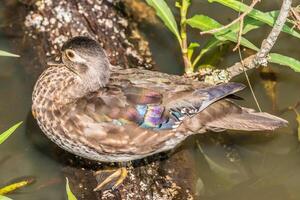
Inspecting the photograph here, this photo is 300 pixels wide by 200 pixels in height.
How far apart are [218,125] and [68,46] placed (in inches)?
39.6

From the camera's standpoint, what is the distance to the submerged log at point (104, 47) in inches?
175

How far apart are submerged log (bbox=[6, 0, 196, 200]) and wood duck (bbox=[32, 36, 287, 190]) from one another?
0.23 metres

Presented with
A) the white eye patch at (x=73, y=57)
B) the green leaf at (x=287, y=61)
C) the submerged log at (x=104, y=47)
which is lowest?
the submerged log at (x=104, y=47)

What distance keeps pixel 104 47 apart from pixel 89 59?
819 millimetres

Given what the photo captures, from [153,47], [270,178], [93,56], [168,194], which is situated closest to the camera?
[93,56]

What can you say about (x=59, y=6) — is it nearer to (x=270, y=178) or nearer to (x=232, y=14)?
(x=232, y=14)

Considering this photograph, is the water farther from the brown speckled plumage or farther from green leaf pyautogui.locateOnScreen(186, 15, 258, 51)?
green leaf pyautogui.locateOnScreen(186, 15, 258, 51)

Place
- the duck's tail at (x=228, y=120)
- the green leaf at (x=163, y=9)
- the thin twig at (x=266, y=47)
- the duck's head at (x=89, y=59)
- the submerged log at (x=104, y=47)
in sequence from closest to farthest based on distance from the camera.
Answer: the duck's head at (x=89, y=59), the thin twig at (x=266, y=47), the duck's tail at (x=228, y=120), the submerged log at (x=104, y=47), the green leaf at (x=163, y=9)

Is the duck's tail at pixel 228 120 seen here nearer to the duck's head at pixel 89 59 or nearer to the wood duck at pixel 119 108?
the wood duck at pixel 119 108

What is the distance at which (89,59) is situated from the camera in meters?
4.13

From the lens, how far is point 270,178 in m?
4.92

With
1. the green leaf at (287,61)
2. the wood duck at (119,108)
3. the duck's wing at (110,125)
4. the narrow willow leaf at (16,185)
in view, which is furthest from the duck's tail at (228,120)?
the narrow willow leaf at (16,185)

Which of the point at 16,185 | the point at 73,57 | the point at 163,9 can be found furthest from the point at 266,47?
the point at 16,185

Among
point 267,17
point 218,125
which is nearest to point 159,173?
point 218,125
